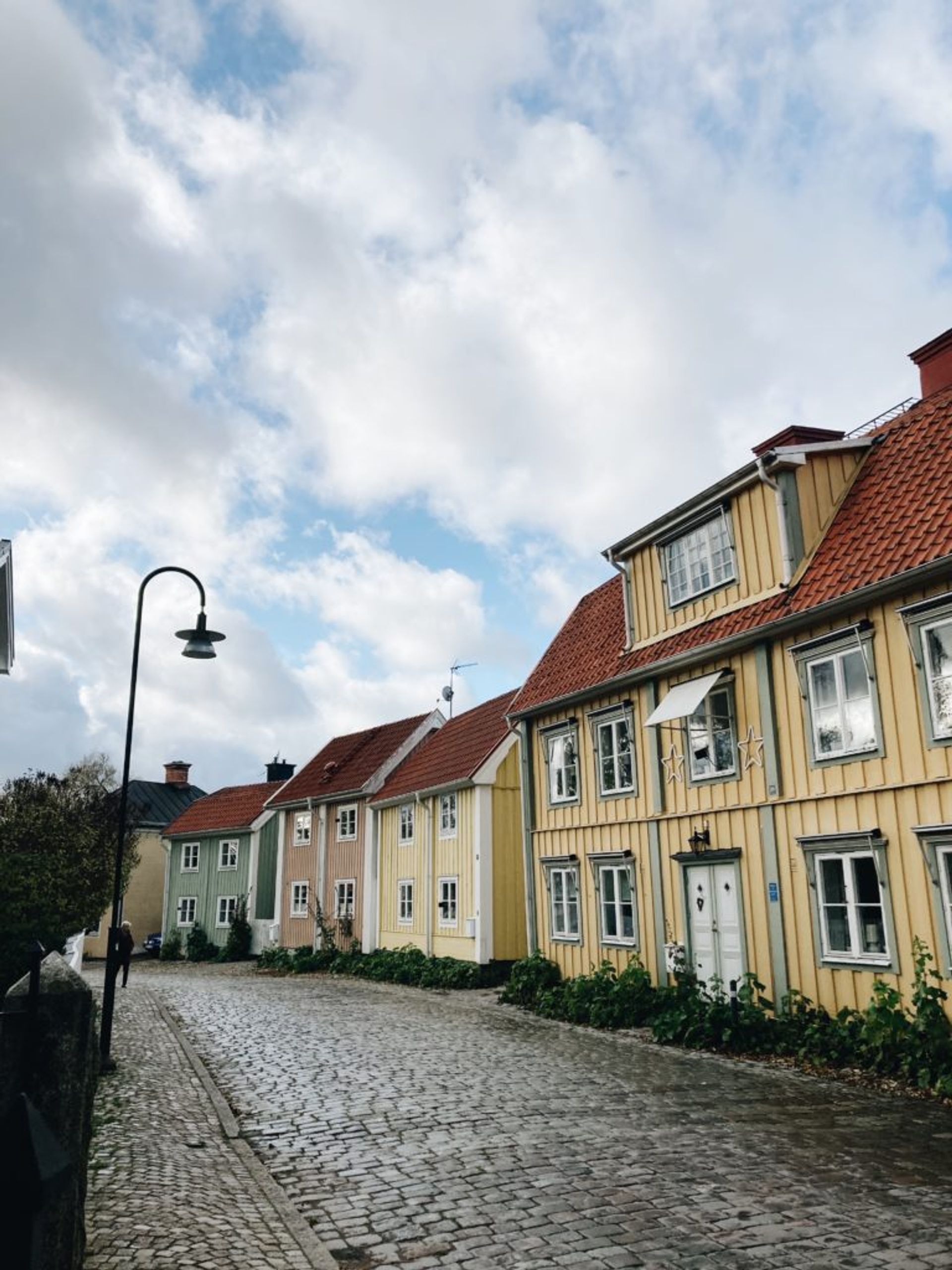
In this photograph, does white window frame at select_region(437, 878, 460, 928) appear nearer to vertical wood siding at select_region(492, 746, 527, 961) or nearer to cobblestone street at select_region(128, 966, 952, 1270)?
vertical wood siding at select_region(492, 746, 527, 961)

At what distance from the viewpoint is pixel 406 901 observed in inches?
1107

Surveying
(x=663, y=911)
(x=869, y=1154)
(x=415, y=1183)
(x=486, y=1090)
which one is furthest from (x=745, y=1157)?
(x=663, y=911)

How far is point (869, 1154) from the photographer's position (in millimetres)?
7828

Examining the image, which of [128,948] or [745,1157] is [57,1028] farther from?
[128,948]

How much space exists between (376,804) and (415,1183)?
75.6 ft

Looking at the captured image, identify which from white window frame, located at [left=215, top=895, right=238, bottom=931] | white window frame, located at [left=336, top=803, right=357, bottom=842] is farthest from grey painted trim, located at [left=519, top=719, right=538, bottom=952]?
white window frame, located at [left=215, top=895, right=238, bottom=931]

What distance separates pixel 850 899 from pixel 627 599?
23.3 ft

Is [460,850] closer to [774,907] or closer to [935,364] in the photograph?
[774,907]

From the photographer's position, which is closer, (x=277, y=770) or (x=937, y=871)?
(x=937, y=871)

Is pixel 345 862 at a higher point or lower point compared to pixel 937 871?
higher

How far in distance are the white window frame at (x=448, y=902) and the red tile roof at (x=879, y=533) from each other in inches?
378

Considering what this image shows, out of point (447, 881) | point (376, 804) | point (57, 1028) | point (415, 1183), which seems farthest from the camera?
point (376, 804)

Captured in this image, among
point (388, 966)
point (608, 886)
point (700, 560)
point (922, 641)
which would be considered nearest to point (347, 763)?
point (388, 966)

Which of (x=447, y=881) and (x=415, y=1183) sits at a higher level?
(x=447, y=881)
